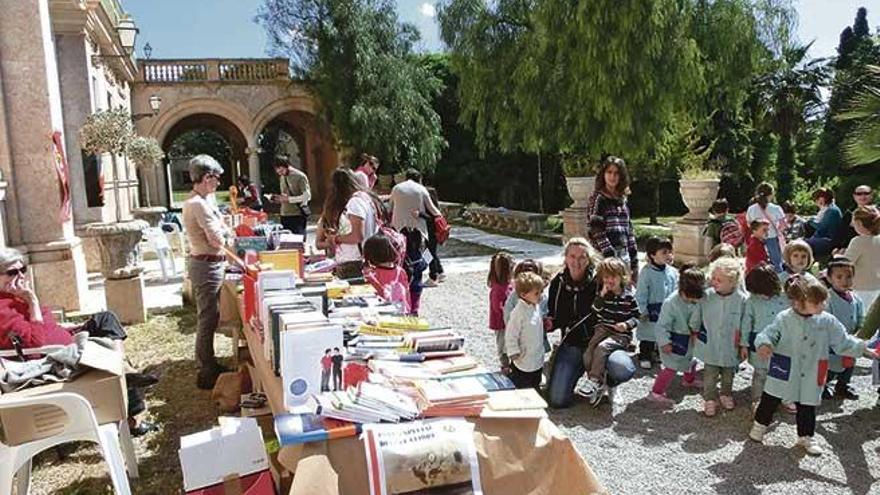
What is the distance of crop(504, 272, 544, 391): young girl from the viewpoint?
15.1 ft

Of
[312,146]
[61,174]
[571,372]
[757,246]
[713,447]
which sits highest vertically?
[312,146]

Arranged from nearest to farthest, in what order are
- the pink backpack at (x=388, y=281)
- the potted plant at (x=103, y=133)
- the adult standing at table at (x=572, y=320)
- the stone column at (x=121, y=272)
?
the adult standing at table at (x=572, y=320), the pink backpack at (x=388, y=281), the stone column at (x=121, y=272), the potted plant at (x=103, y=133)

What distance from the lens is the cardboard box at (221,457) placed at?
2510 mm

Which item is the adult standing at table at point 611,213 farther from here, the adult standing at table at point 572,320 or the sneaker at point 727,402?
the sneaker at point 727,402

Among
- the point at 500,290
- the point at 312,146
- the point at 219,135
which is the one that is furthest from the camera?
the point at 219,135

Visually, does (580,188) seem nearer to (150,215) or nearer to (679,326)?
(679,326)

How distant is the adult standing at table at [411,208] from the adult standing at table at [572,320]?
334 centimetres

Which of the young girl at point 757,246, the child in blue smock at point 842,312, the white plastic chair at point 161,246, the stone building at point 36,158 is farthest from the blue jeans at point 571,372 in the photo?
the white plastic chair at point 161,246

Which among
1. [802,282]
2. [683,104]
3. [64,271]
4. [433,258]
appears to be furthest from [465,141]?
[802,282]

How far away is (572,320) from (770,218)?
415 cm

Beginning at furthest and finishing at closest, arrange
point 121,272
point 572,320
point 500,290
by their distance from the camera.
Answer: point 121,272
point 500,290
point 572,320

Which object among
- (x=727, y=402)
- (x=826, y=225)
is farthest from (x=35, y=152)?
(x=826, y=225)

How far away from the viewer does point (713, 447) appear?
4020 millimetres

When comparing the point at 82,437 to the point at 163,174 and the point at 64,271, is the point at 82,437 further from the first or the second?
the point at 163,174
